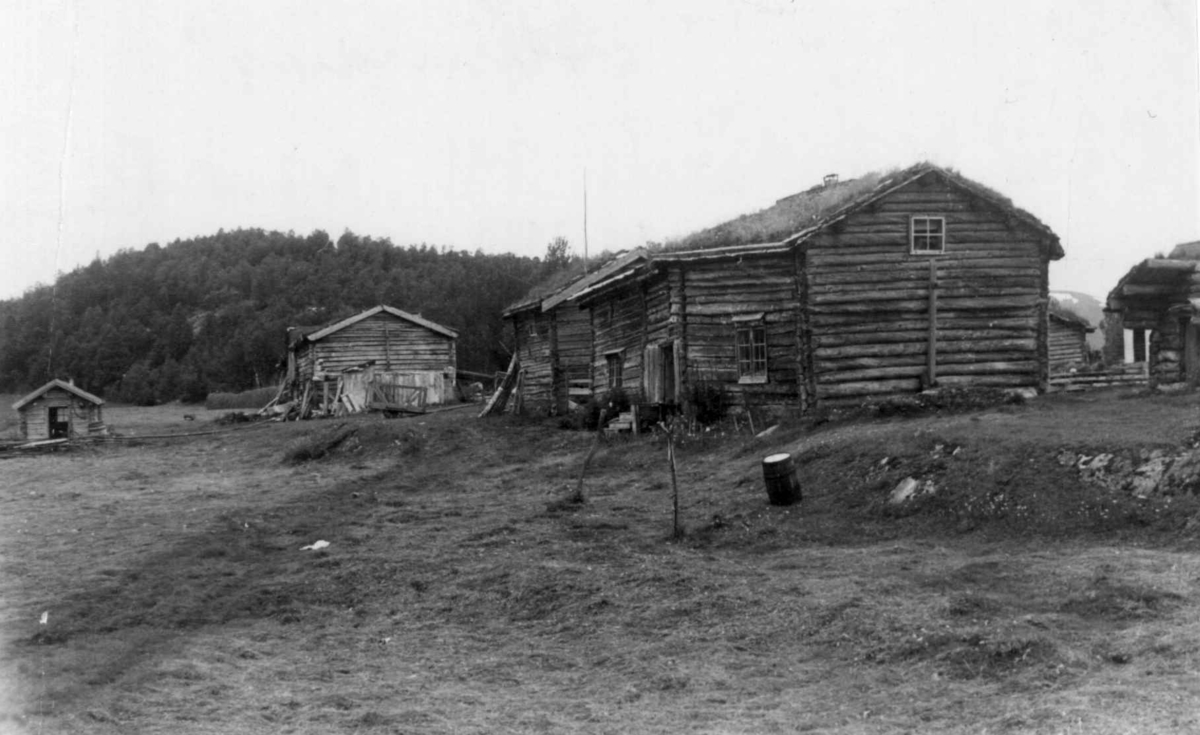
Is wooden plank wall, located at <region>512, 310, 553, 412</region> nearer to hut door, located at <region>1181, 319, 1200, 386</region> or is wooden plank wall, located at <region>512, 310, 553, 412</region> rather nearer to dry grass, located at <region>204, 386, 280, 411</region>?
hut door, located at <region>1181, 319, 1200, 386</region>

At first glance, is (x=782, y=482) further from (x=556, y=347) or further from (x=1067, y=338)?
(x=1067, y=338)

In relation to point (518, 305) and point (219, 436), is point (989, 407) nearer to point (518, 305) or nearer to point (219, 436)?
point (518, 305)

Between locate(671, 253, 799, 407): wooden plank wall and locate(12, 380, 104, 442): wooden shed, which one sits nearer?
locate(671, 253, 799, 407): wooden plank wall

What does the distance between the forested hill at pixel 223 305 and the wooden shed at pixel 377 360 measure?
20.8 metres

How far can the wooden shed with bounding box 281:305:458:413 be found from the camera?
47.4 m

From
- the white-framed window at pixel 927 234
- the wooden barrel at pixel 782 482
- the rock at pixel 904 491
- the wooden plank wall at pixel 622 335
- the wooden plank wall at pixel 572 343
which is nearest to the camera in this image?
the rock at pixel 904 491

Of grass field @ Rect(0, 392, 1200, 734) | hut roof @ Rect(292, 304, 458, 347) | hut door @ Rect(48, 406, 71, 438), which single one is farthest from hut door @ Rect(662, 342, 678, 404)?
hut roof @ Rect(292, 304, 458, 347)

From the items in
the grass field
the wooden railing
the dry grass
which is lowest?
the grass field

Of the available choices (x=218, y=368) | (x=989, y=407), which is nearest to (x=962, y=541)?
(x=989, y=407)

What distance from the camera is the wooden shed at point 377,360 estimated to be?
47.4m

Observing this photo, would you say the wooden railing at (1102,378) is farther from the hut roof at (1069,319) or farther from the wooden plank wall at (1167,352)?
the hut roof at (1069,319)

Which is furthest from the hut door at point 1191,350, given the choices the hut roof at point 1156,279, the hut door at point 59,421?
the hut door at point 59,421

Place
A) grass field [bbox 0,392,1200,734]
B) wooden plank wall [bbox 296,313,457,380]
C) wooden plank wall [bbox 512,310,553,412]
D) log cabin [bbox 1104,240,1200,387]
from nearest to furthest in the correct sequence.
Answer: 1. grass field [bbox 0,392,1200,734]
2. log cabin [bbox 1104,240,1200,387]
3. wooden plank wall [bbox 512,310,553,412]
4. wooden plank wall [bbox 296,313,457,380]

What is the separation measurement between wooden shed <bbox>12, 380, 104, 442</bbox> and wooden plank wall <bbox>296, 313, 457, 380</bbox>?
36.6 ft
